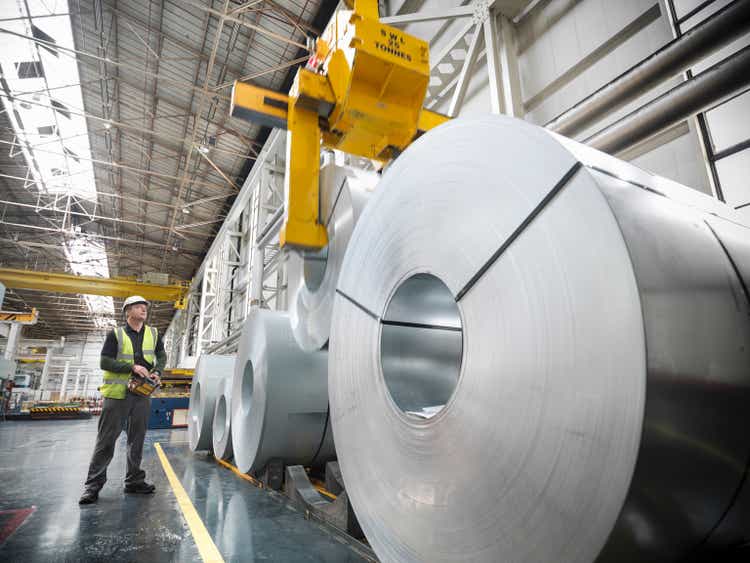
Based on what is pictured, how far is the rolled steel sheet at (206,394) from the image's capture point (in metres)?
4.72

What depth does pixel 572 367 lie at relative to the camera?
708 millimetres

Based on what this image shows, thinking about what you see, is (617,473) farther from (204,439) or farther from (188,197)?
(188,197)

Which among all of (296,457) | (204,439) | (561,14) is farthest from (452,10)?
(204,439)

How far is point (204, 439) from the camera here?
4789 millimetres

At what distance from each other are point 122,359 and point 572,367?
10.8ft

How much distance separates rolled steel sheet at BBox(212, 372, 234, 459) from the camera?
148 inches

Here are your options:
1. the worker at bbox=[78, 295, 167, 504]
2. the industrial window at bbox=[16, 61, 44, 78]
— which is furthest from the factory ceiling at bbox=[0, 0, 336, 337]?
the worker at bbox=[78, 295, 167, 504]

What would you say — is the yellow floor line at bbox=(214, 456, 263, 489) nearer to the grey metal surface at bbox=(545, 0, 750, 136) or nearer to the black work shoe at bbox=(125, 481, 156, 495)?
the black work shoe at bbox=(125, 481, 156, 495)

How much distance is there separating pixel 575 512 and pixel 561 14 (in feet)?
11.8

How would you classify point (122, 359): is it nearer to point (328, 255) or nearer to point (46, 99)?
point (328, 255)

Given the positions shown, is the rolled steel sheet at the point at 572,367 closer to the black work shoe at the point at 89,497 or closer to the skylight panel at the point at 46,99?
the black work shoe at the point at 89,497

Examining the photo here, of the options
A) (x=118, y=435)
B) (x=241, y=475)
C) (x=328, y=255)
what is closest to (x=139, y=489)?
(x=118, y=435)

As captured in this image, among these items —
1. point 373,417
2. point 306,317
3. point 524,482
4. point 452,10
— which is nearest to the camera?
point 524,482

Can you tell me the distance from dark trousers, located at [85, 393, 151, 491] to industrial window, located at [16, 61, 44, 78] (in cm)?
874
